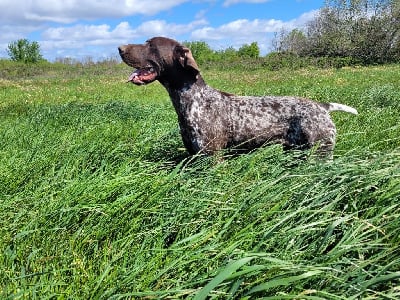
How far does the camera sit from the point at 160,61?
5.18 metres

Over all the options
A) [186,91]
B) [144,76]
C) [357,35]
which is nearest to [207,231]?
[186,91]

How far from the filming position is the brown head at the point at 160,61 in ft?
16.9

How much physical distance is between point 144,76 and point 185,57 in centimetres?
57

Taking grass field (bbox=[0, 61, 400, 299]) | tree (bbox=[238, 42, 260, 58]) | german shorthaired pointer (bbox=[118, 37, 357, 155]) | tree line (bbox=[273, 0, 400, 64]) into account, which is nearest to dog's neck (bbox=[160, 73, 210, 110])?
german shorthaired pointer (bbox=[118, 37, 357, 155])

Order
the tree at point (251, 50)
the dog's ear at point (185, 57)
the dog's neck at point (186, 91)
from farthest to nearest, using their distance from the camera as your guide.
Result: the tree at point (251, 50) < the dog's neck at point (186, 91) < the dog's ear at point (185, 57)

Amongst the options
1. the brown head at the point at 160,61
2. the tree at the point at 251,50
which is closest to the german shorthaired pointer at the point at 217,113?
the brown head at the point at 160,61

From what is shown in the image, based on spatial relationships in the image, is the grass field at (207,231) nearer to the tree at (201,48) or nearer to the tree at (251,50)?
the tree at (201,48)

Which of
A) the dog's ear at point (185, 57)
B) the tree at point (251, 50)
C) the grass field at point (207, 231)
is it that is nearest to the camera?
the grass field at point (207, 231)

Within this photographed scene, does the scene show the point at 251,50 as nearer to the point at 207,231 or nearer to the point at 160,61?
the point at 160,61

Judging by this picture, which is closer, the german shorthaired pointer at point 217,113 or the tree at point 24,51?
the german shorthaired pointer at point 217,113

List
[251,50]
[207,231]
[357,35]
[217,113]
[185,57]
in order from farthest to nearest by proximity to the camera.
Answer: [251,50] < [357,35] < [217,113] < [185,57] < [207,231]

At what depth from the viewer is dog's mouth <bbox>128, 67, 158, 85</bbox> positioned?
17.2 feet

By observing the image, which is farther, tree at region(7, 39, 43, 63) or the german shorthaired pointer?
tree at region(7, 39, 43, 63)

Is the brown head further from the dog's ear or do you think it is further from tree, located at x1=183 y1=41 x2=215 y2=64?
tree, located at x1=183 y1=41 x2=215 y2=64
